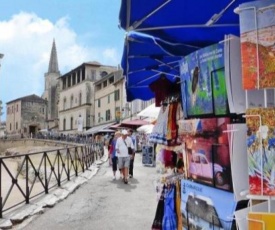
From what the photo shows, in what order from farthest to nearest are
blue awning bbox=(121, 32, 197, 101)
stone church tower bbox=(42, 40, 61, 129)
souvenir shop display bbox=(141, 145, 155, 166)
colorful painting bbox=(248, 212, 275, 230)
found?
stone church tower bbox=(42, 40, 61, 129)
souvenir shop display bbox=(141, 145, 155, 166)
blue awning bbox=(121, 32, 197, 101)
colorful painting bbox=(248, 212, 275, 230)

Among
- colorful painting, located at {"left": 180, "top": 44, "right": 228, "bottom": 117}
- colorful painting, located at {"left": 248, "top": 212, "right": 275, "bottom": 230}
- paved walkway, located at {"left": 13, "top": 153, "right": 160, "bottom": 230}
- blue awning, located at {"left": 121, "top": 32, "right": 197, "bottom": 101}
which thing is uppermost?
blue awning, located at {"left": 121, "top": 32, "right": 197, "bottom": 101}

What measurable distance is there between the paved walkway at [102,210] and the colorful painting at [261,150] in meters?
4.30

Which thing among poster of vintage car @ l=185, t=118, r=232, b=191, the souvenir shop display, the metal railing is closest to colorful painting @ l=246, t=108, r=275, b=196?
poster of vintage car @ l=185, t=118, r=232, b=191

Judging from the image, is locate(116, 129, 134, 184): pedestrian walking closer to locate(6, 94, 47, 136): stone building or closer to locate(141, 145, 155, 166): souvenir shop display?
locate(141, 145, 155, 166): souvenir shop display

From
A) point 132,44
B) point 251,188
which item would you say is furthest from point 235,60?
point 132,44

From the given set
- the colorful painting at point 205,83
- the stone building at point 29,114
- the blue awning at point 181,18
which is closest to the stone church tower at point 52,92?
the stone building at point 29,114

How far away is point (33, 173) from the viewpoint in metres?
12.3

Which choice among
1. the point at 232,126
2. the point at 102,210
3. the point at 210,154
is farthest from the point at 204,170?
the point at 102,210

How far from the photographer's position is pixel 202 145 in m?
2.53

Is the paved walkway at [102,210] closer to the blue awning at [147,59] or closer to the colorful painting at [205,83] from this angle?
the blue awning at [147,59]

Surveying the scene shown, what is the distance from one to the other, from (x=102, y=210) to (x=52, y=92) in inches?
3439

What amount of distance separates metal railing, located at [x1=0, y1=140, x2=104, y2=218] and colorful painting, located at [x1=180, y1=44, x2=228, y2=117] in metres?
4.70

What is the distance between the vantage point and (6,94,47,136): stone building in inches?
3428

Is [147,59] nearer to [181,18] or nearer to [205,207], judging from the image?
[181,18]
